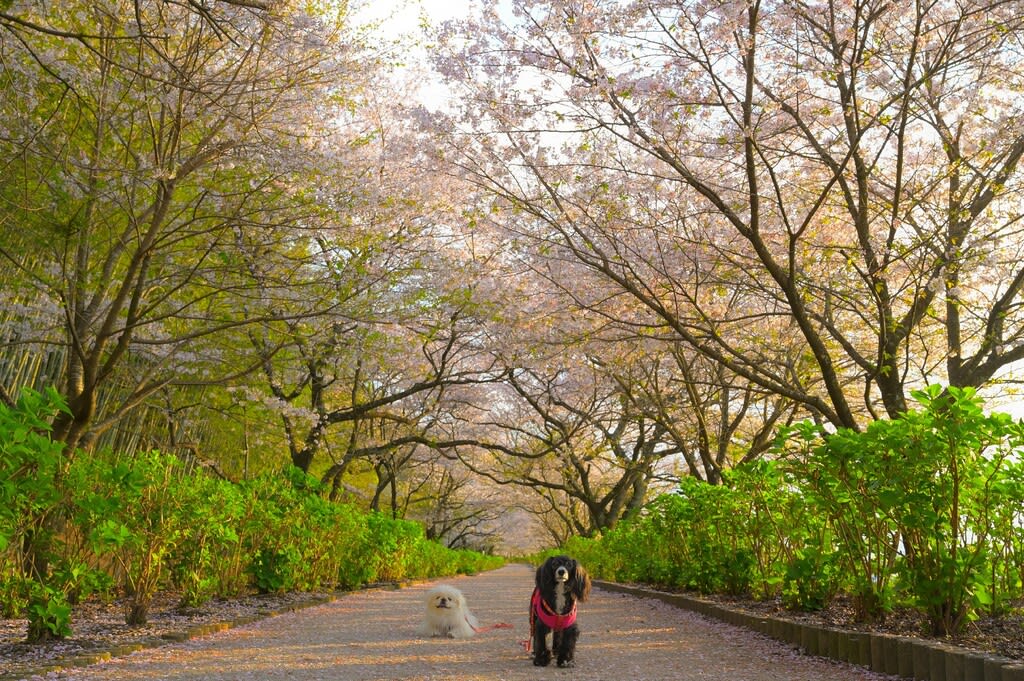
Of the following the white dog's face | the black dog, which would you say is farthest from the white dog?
the black dog

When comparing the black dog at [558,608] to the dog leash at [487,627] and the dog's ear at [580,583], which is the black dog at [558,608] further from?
the dog leash at [487,627]

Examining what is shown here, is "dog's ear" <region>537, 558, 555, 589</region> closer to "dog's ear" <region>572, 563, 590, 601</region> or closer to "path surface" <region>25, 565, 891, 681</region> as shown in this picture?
"dog's ear" <region>572, 563, 590, 601</region>

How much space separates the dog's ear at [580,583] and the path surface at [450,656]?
0.39 metres

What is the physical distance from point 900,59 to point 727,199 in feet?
7.05

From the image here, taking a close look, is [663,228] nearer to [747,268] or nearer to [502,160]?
[747,268]

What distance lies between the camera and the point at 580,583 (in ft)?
14.4

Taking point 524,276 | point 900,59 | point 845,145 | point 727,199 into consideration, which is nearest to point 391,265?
point 524,276

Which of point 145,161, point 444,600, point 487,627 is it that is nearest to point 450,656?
point 444,600

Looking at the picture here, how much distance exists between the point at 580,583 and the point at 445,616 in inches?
72.4

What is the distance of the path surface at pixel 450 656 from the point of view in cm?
393

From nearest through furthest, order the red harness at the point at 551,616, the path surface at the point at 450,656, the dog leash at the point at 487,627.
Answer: the path surface at the point at 450,656
the red harness at the point at 551,616
the dog leash at the point at 487,627

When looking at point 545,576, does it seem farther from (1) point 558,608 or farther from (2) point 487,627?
(2) point 487,627

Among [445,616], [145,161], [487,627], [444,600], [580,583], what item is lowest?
[487,627]

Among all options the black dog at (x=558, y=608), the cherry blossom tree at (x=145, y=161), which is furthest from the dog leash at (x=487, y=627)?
the cherry blossom tree at (x=145, y=161)
